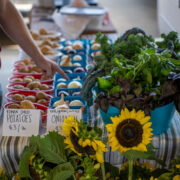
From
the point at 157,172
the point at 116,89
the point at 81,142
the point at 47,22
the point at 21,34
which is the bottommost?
the point at 157,172

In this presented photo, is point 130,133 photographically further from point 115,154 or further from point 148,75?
point 115,154

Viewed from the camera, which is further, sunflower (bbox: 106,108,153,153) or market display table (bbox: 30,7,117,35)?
market display table (bbox: 30,7,117,35)

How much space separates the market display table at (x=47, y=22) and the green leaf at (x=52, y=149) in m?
2.11

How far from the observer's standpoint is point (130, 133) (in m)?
0.82

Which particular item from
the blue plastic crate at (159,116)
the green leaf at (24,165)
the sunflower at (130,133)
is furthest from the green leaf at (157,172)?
the green leaf at (24,165)

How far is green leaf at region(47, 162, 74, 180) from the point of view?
86cm

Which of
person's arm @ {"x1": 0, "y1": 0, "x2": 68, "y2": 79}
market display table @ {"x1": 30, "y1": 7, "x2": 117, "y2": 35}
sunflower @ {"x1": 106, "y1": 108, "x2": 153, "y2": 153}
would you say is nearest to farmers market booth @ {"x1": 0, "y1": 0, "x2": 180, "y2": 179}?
sunflower @ {"x1": 106, "y1": 108, "x2": 153, "y2": 153}

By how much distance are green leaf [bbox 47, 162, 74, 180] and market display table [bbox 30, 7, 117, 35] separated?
218 centimetres

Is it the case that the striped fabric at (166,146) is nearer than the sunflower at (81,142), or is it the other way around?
the sunflower at (81,142)

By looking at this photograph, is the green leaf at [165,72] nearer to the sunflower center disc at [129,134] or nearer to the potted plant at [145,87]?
the potted plant at [145,87]

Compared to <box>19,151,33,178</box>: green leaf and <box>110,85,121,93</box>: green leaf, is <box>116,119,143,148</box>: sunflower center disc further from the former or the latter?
<box>19,151,33,178</box>: green leaf

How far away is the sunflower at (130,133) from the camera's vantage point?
2.70 feet

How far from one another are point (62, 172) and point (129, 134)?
0.22 m

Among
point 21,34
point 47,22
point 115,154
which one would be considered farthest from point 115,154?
point 47,22
